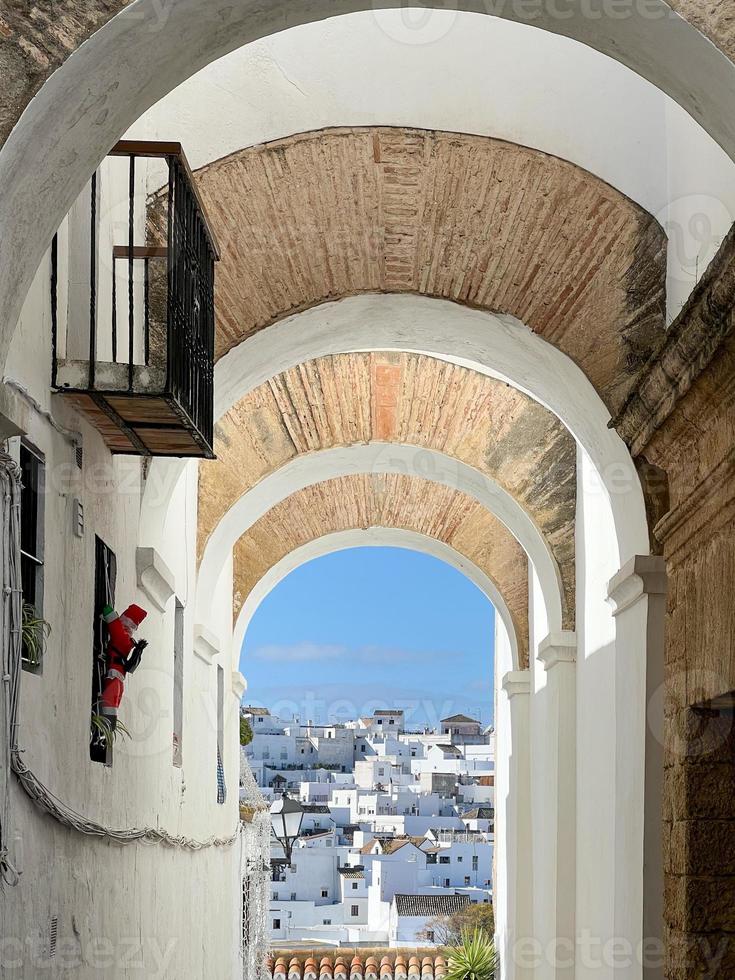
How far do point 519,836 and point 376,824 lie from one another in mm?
30271

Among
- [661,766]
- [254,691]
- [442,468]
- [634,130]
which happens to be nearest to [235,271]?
[634,130]

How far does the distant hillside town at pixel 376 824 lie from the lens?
2919cm

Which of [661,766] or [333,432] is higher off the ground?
[333,432]

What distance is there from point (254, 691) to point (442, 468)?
4631cm

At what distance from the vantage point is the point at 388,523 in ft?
49.8

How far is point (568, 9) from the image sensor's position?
12.7 feet

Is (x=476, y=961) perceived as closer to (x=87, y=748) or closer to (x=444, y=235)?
(x=87, y=748)

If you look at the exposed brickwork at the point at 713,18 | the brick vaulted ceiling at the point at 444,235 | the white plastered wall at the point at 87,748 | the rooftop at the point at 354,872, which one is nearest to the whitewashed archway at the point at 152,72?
the exposed brickwork at the point at 713,18

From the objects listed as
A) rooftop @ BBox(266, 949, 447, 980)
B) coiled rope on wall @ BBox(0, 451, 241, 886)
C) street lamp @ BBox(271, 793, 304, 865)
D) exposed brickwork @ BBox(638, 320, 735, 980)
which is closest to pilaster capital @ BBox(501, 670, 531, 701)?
street lamp @ BBox(271, 793, 304, 865)

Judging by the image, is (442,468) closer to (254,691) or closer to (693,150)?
(693,150)

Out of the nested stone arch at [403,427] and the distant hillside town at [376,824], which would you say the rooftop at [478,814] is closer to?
the distant hillside town at [376,824]

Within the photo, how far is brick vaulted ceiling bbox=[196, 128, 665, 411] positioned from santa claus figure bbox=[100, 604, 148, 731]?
178 centimetres

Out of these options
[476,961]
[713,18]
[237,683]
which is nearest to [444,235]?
[713,18]

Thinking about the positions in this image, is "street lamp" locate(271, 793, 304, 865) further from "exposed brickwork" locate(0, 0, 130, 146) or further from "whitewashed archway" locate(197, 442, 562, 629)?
"exposed brickwork" locate(0, 0, 130, 146)
